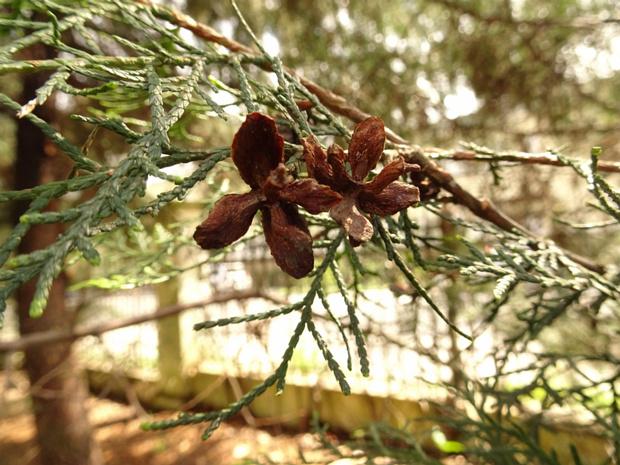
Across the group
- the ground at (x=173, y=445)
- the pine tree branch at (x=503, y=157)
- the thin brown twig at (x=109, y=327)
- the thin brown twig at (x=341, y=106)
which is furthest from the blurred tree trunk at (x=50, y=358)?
the pine tree branch at (x=503, y=157)

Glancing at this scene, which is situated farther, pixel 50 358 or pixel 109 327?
pixel 50 358

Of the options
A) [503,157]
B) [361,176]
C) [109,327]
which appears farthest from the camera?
[109,327]

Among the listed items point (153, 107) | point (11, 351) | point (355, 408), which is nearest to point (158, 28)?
point (153, 107)

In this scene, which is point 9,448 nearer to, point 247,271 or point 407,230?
point 247,271

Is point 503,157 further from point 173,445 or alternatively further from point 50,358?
point 173,445

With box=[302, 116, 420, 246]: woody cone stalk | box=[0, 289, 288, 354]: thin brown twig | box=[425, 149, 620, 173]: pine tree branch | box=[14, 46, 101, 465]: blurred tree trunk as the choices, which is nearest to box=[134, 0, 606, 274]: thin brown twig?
box=[425, 149, 620, 173]: pine tree branch

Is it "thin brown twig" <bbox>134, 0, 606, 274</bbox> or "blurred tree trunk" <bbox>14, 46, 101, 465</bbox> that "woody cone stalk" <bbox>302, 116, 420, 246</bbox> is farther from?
"blurred tree trunk" <bbox>14, 46, 101, 465</bbox>

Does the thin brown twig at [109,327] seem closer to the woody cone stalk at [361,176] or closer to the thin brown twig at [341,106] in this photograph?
the thin brown twig at [341,106]

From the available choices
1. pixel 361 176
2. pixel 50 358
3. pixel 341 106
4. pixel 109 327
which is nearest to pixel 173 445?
pixel 50 358

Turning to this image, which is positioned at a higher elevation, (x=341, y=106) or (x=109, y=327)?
(x=341, y=106)

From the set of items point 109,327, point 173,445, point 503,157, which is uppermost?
point 503,157
